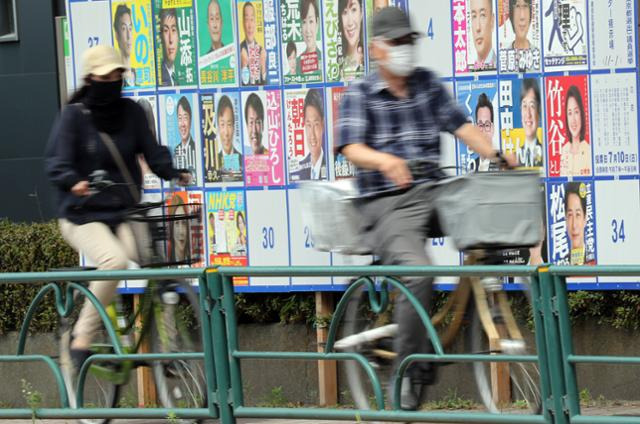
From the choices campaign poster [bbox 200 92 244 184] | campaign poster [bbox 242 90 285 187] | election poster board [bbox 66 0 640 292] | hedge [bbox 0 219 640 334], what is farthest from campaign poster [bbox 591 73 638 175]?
campaign poster [bbox 200 92 244 184]

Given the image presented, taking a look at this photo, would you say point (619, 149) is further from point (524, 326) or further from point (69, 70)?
point (69, 70)

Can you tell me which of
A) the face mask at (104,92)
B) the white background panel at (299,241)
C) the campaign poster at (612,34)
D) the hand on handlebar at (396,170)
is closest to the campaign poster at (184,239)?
the face mask at (104,92)

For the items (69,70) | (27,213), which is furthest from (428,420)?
(27,213)

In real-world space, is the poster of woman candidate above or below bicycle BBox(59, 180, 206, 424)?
above

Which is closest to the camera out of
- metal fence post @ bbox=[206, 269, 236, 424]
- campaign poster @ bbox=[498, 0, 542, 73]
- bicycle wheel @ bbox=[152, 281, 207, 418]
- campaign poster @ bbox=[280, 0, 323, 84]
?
metal fence post @ bbox=[206, 269, 236, 424]

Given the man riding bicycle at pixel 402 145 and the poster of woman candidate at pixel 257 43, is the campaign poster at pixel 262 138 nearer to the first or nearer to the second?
the poster of woman candidate at pixel 257 43

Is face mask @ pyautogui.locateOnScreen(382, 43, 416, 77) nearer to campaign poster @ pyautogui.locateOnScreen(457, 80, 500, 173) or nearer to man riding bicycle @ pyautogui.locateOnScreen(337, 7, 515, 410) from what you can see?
man riding bicycle @ pyautogui.locateOnScreen(337, 7, 515, 410)

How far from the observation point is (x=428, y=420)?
642cm

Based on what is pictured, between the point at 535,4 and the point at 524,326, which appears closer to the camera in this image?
the point at 524,326

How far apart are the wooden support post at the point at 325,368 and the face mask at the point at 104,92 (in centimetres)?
270

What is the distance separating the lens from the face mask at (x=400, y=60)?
6.46 meters

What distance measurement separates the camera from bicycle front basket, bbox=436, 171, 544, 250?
627cm

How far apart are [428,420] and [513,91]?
3.15m

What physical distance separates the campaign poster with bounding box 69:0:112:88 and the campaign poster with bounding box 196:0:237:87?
72 cm
